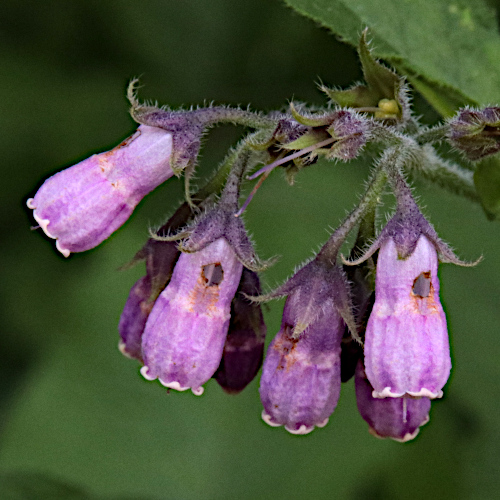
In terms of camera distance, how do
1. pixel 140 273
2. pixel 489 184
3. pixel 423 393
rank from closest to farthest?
pixel 423 393, pixel 489 184, pixel 140 273

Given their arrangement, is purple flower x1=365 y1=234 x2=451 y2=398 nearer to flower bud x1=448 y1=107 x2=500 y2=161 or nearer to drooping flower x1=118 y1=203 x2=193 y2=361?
flower bud x1=448 y1=107 x2=500 y2=161

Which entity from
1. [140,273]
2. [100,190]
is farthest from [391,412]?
[140,273]

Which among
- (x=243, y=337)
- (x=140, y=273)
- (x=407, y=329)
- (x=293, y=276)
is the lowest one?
(x=140, y=273)

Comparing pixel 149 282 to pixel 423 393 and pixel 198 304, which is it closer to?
pixel 198 304

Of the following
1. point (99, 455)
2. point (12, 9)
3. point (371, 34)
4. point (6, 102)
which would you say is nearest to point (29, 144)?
point (6, 102)

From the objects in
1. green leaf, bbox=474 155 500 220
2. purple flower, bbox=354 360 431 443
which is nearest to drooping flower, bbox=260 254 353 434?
purple flower, bbox=354 360 431 443

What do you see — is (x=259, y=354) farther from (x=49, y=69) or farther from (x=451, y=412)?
(x=49, y=69)

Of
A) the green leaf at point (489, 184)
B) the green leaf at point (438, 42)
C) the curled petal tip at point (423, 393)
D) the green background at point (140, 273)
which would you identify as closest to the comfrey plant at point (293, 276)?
the curled petal tip at point (423, 393)
